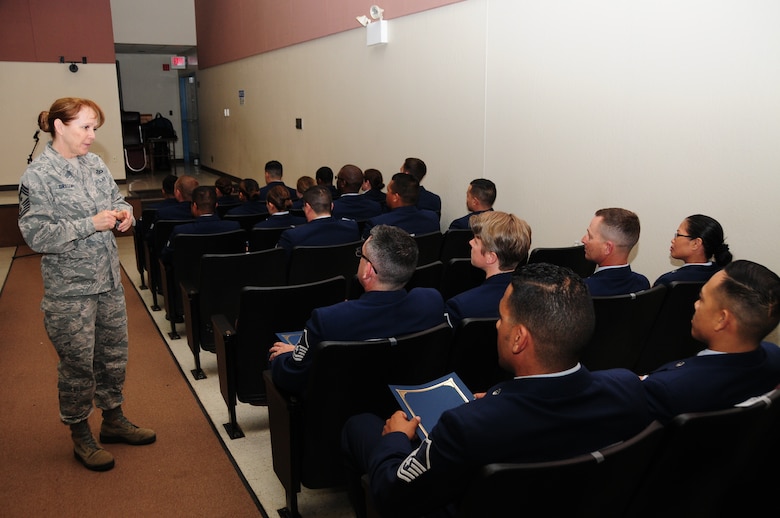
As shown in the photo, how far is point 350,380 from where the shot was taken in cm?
199

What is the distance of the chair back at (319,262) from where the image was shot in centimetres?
352

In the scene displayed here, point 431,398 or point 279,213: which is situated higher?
point 279,213

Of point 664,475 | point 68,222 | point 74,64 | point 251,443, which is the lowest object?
point 251,443

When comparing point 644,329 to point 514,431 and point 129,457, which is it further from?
point 129,457

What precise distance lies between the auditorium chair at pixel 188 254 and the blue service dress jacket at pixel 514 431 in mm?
2768

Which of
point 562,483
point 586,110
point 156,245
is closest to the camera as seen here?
point 562,483

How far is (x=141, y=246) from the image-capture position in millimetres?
5645

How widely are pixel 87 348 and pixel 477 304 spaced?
166 cm

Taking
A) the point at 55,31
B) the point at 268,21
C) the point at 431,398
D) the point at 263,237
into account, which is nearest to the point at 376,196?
the point at 263,237

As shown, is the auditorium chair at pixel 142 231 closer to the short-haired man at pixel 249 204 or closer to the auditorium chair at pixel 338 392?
the short-haired man at pixel 249 204

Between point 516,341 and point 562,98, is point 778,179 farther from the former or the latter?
point 516,341

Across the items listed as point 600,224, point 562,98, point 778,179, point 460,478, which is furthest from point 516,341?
point 562,98

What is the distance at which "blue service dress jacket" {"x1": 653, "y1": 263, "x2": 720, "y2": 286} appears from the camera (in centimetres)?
291

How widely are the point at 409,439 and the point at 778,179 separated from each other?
2710mm
